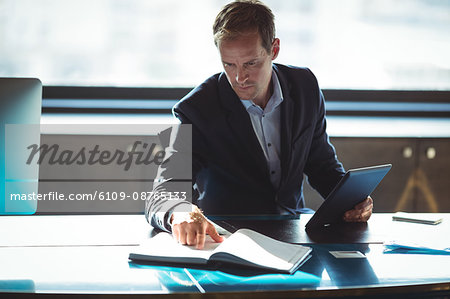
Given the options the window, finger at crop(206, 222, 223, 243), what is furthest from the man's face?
the window

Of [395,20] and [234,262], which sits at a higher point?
[395,20]

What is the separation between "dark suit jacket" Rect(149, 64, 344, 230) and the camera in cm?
221

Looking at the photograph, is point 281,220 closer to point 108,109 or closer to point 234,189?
point 234,189

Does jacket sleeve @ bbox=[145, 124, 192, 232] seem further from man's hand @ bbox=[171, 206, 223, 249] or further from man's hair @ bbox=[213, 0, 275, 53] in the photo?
man's hair @ bbox=[213, 0, 275, 53]

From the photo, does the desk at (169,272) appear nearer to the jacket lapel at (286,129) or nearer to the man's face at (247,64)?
the jacket lapel at (286,129)

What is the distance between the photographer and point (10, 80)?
1.66 meters

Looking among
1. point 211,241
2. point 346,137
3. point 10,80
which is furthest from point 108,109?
point 211,241

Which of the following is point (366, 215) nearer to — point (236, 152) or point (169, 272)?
point (236, 152)

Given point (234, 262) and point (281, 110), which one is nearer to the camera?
point (234, 262)

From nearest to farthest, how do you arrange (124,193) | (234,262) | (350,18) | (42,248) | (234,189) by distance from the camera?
(234,262) < (42,248) < (234,189) < (124,193) < (350,18)

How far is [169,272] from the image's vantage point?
4.44ft

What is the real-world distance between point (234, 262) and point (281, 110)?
3.53 ft

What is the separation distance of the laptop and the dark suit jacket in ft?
2.28

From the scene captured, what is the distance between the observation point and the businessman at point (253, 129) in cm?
209
